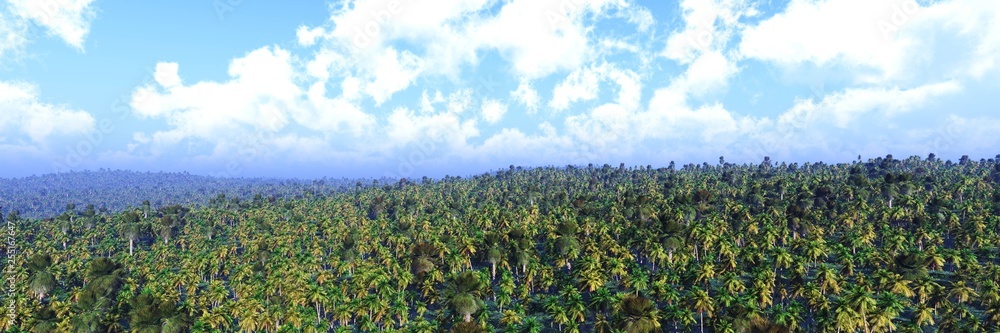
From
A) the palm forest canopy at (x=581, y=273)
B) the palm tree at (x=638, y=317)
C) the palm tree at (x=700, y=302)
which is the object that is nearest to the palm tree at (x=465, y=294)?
the palm forest canopy at (x=581, y=273)

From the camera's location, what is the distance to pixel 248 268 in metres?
119

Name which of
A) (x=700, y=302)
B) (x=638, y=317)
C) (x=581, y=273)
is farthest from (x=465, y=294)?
(x=700, y=302)

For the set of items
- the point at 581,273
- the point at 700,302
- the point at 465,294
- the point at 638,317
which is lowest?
the point at 638,317

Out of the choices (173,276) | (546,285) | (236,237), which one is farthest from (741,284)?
(236,237)

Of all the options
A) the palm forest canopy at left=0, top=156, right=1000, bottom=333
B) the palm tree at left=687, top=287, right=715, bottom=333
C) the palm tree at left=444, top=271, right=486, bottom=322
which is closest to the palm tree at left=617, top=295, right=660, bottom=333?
the palm forest canopy at left=0, top=156, right=1000, bottom=333

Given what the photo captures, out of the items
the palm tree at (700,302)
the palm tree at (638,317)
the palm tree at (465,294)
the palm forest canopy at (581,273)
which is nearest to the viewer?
the palm tree at (638,317)

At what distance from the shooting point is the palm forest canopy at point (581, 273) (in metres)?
81.9

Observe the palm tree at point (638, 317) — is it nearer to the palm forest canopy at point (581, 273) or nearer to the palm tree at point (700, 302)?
the palm forest canopy at point (581, 273)

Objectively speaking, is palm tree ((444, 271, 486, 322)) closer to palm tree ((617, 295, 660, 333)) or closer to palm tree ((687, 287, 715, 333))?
palm tree ((617, 295, 660, 333))

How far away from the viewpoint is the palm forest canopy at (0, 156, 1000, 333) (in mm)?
81938

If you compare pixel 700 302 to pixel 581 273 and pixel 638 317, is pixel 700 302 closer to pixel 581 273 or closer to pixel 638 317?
pixel 638 317

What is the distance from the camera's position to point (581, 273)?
10125 cm

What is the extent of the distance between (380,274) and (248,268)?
37.8 meters

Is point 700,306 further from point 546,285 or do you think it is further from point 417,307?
point 417,307
